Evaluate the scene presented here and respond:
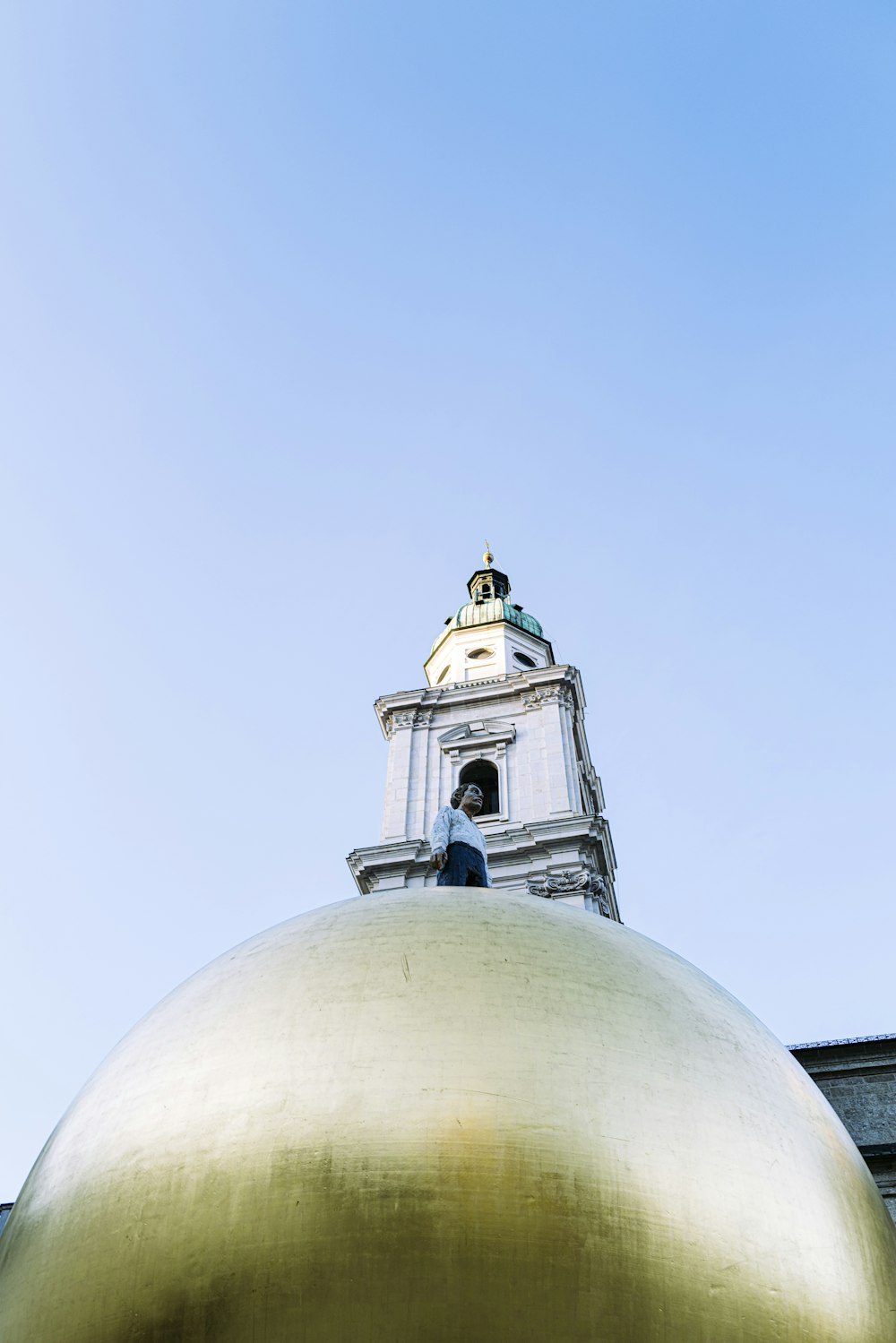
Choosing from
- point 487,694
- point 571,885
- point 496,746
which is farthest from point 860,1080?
point 487,694

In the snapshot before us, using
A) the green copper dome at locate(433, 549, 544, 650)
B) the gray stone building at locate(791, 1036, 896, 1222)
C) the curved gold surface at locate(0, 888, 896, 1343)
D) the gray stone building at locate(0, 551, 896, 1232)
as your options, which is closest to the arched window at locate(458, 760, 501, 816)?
the gray stone building at locate(0, 551, 896, 1232)

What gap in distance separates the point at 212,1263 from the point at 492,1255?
1109 millimetres

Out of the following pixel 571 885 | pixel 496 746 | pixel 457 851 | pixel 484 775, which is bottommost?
pixel 457 851

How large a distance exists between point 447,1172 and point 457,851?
3.84m

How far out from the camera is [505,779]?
40.4 m

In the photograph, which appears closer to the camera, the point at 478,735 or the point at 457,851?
the point at 457,851

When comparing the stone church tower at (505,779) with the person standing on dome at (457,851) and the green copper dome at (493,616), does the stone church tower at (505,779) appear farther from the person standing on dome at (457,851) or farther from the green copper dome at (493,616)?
the person standing on dome at (457,851)

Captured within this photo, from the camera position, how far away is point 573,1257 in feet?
14.1

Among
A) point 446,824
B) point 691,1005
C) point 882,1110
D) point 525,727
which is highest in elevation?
point 525,727

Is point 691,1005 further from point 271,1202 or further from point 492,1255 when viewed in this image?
point 271,1202

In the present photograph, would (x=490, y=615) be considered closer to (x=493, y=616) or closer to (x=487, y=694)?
(x=493, y=616)

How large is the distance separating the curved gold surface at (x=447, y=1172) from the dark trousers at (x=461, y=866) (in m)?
2.41

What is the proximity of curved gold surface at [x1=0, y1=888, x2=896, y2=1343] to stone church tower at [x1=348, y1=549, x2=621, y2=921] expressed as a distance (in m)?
28.2

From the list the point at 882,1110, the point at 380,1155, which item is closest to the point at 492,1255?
the point at 380,1155
